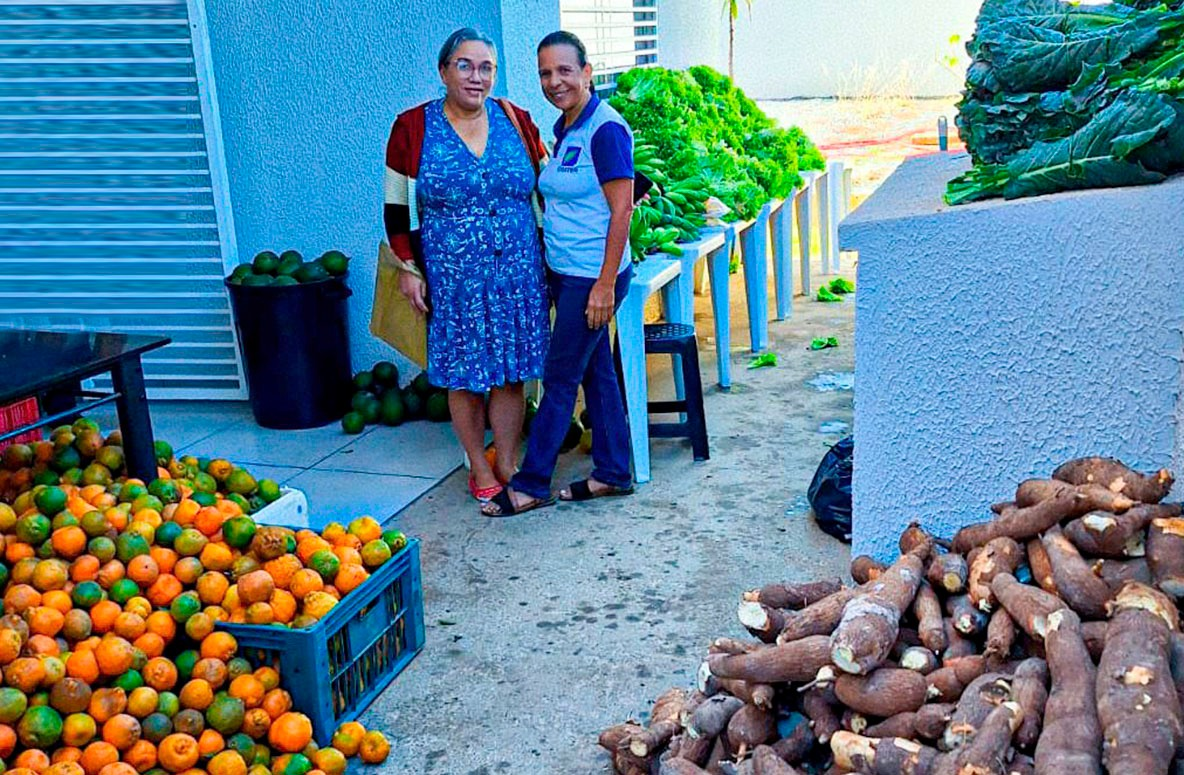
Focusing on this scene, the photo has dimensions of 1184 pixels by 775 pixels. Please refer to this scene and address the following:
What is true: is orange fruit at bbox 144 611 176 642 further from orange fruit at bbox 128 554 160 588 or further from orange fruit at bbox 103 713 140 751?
orange fruit at bbox 103 713 140 751

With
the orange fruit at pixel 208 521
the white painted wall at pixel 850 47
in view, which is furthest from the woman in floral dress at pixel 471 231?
the white painted wall at pixel 850 47

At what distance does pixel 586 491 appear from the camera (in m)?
5.25

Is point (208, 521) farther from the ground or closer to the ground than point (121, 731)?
farther from the ground

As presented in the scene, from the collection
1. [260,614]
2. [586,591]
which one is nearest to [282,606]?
[260,614]

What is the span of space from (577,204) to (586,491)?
4.34 feet

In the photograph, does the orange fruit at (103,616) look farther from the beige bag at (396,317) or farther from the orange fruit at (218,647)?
the beige bag at (396,317)

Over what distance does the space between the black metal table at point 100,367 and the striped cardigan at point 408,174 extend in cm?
127

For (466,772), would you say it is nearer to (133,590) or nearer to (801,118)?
(133,590)

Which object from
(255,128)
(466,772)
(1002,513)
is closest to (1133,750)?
(1002,513)

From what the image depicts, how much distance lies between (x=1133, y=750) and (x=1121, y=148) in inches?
57.4

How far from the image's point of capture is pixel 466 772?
10.7ft

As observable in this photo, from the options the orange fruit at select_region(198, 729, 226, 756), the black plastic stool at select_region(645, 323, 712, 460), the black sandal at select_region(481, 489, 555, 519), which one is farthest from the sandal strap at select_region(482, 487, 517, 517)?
the orange fruit at select_region(198, 729, 226, 756)

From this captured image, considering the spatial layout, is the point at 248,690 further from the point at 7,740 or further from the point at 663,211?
the point at 663,211

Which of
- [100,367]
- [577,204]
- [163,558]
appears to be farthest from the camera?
[577,204]
